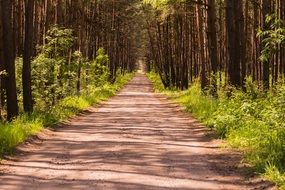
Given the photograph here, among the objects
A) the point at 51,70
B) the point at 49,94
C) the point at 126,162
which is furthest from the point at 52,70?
the point at 126,162

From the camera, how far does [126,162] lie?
9.63 meters

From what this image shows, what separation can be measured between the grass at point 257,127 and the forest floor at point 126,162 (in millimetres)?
287

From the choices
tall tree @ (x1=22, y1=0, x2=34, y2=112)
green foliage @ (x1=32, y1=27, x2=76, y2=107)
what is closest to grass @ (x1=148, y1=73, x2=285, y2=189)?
tall tree @ (x1=22, y1=0, x2=34, y2=112)

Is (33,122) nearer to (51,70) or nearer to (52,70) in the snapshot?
(51,70)

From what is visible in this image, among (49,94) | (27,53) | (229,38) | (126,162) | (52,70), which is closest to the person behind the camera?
(126,162)

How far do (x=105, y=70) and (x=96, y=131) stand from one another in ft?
87.8

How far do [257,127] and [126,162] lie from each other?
11.5 ft

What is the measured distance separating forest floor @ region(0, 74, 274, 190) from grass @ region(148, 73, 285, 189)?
29 cm

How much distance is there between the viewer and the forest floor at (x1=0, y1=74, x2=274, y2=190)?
26.1 feet

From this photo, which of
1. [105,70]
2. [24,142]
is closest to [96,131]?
[24,142]

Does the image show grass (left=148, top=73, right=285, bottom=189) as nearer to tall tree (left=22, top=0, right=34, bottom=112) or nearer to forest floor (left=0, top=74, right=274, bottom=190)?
forest floor (left=0, top=74, right=274, bottom=190)

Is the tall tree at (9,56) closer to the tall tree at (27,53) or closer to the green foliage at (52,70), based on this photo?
the tall tree at (27,53)

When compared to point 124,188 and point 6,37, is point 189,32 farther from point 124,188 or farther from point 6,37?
point 124,188

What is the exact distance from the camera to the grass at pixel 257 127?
862cm
